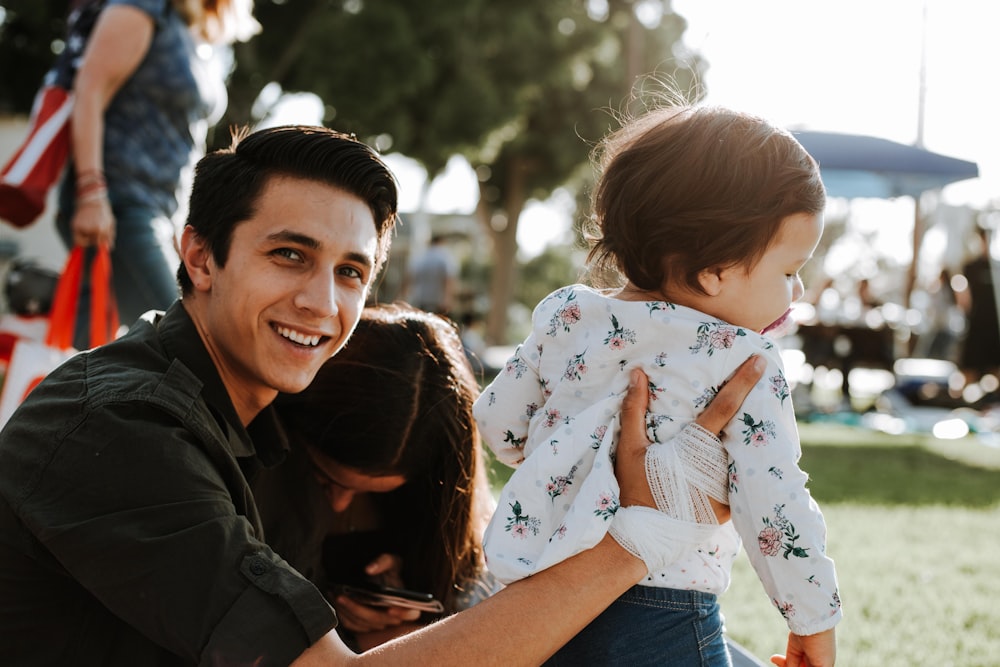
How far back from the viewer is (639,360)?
1.96 m

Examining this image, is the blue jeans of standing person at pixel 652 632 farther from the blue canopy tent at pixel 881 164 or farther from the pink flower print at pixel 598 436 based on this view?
the blue canopy tent at pixel 881 164

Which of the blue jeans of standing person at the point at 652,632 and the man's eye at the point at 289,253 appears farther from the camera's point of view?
the man's eye at the point at 289,253

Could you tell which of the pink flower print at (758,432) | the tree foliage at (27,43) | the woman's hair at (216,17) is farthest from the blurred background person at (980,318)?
the tree foliage at (27,43)

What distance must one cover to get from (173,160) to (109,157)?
0.22 meters

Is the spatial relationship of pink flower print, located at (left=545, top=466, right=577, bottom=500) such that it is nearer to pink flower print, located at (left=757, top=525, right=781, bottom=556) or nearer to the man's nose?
pink flower print, located at (left=757, top=525, right=781, bottom=556)

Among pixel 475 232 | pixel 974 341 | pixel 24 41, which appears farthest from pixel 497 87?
pixel 475 232

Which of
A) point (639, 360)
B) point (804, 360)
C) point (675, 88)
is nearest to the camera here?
point (639, 360)

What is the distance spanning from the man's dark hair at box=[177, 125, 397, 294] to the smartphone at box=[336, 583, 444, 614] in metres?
0.97

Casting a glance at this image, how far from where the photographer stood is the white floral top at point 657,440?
5.91ft

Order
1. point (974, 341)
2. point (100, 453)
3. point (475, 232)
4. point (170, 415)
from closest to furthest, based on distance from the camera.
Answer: point (100, 453), point (170, 415), point (974, 341), point (475, 232)

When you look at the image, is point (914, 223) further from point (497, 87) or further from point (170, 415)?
point (170, 415)

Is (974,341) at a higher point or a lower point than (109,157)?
lower

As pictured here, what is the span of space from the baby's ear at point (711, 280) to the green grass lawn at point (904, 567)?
190 cm

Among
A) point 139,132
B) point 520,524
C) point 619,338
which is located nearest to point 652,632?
point 520,524
